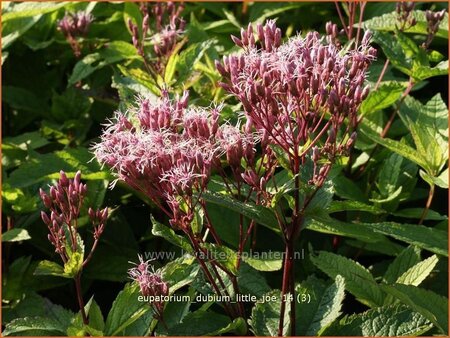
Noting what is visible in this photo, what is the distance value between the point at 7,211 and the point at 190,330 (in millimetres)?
940

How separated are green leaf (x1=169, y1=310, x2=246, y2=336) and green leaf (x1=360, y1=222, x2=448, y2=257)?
1.46ft

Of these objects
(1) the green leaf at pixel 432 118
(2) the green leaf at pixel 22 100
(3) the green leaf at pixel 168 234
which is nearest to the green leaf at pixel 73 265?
(3) the green leaf at pixel 168 234

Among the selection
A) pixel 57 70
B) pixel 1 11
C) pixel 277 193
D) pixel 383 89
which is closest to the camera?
pixel 277 193

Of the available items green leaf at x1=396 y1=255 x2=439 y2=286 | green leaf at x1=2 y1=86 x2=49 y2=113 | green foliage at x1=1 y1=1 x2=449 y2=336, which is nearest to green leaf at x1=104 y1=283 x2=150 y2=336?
green foliage at x1=1 y1=1 x2=449 y2=336

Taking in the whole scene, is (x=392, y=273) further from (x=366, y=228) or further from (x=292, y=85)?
(x=292, y=85)

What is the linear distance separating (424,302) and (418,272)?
0.63 feet

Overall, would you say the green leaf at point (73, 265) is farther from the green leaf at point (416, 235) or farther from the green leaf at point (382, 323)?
the green leaf at point (416, 235)

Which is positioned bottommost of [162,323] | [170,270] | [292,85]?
[162,323]

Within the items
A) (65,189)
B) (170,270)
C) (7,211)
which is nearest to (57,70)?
(7,211)

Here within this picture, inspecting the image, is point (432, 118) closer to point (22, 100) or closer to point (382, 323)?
point (382, 323)

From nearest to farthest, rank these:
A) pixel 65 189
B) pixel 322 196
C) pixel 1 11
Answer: pixel 322 196 < pixel 65 189 < pixel 1 11

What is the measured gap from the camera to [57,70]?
345 centimetres

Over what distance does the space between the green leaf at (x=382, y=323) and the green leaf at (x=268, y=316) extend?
13cm

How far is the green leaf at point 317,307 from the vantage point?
2.03 metres
